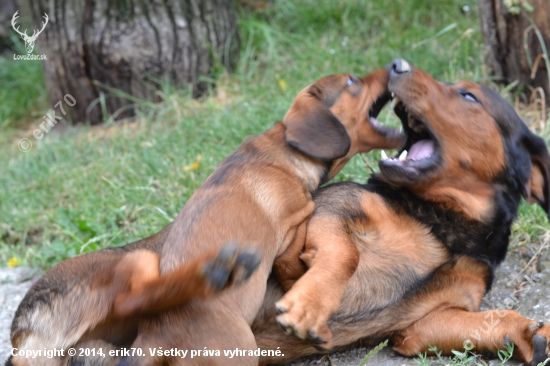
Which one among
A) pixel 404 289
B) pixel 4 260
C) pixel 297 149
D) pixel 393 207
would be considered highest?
pixel 297 149

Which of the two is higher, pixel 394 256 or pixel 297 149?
pixel 297 149

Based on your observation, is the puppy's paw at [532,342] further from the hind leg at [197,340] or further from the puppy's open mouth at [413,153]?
the hind leg at [197,340]

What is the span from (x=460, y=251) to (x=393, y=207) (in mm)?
401

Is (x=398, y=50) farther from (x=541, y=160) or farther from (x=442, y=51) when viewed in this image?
(x=541, y=160)

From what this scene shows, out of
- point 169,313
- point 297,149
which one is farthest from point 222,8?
point 169,313

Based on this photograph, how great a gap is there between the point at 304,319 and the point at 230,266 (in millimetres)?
389

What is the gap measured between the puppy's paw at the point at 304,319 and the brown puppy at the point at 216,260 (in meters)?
0.15

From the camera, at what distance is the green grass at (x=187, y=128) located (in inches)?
202

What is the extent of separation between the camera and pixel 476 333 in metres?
3.22

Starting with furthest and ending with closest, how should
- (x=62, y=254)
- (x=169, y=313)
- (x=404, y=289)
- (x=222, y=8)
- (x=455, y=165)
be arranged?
(x=222, y=8) < (x=62, y=254) < (x=455, y=165) < (x=404, y=289) < (x=169, y=313)

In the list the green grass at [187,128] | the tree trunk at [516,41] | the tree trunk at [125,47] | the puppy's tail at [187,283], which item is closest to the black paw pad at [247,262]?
the puppy's tail at [187,283]

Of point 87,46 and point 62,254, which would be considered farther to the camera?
point 87,46

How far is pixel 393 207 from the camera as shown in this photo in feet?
11.3

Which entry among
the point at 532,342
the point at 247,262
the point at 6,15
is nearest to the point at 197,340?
the point at 247,262
